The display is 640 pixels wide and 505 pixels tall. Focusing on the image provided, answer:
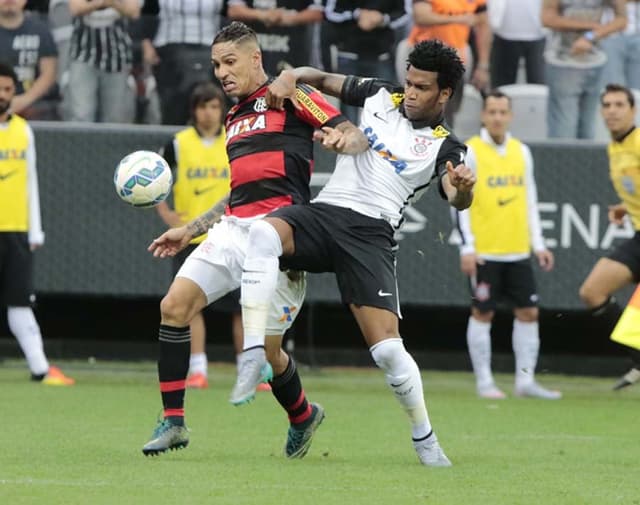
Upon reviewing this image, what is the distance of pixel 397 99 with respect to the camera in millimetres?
8086

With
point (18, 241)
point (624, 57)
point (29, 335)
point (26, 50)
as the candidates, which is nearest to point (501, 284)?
point (624, 57)

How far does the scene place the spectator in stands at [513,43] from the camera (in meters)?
14.4

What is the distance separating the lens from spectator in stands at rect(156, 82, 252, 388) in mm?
12938

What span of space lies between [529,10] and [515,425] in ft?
17.2

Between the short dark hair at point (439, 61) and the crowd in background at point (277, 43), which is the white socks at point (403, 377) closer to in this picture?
the short dark hair at point (439, 61)

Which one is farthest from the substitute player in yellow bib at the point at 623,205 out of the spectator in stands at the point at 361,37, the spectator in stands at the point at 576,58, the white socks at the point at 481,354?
the spectator in stands at the point at 361,37

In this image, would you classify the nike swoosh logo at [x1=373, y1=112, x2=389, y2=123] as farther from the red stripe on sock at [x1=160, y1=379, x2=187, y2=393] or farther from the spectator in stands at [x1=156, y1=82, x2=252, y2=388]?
the spectator in stands at [x1=156, y1=82, x2=252, y2=388]

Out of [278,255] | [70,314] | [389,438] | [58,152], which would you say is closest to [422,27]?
[58,152]

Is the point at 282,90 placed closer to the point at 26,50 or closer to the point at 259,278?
the point at 259,278

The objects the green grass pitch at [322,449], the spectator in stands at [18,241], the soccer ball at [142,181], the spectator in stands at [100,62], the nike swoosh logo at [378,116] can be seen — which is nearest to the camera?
the green grass pitch at [322,449]

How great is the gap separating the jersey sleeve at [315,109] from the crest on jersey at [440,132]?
0.48 meters

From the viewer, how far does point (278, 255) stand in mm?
7422

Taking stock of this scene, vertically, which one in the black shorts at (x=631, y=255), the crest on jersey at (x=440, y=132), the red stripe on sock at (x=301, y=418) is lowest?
the black shorts at (x=631, y=255)

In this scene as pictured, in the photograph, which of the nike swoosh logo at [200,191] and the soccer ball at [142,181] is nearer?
the soccer ball at [142,181]
